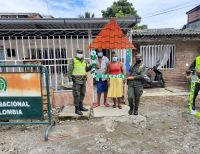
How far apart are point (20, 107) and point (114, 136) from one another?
2.06 m

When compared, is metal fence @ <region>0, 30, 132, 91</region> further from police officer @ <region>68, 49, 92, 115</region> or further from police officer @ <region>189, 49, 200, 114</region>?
police officer @ <region>189, 49, 200, 114</region>

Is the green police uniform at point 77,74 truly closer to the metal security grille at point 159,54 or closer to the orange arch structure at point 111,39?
the orange arch structure at point 111,39

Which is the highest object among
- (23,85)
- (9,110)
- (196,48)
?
(196,48)

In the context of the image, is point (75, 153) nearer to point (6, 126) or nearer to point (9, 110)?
point (9, 110)

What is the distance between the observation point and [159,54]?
33.2ft

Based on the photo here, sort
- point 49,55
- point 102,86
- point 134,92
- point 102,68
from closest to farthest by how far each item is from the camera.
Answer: point 134,92, point 102,68, point 102,86, point 49,55

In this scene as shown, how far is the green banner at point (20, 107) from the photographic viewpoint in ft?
14.0

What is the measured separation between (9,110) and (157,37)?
746 cm

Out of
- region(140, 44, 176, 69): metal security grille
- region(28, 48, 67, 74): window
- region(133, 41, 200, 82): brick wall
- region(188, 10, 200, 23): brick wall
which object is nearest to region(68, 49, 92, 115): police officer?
region(28, 48, 67, 74): window

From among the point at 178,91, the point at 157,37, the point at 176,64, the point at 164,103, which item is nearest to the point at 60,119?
the point at 164,103

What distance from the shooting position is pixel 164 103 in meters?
6.66

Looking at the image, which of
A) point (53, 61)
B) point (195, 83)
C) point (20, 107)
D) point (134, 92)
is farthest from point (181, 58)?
point (20, 107)

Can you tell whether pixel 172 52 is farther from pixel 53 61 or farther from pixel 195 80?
pixel 53 61

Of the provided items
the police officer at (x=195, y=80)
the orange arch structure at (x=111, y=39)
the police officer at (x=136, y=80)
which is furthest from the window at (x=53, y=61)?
the police officer at (x=195, y=80)
